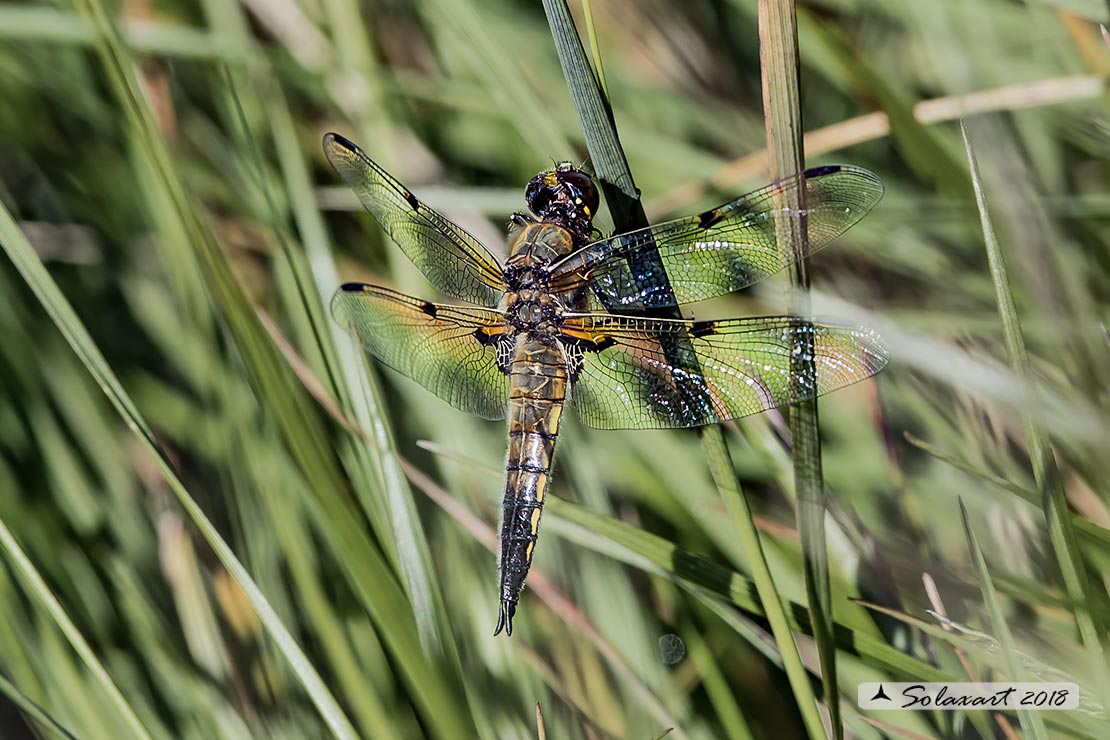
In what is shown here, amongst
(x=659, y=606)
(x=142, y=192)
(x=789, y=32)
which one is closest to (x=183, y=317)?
(x=142, y=192)

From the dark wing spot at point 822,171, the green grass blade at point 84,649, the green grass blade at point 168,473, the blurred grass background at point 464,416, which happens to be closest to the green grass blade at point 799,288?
the dark wing spot at point 822,171

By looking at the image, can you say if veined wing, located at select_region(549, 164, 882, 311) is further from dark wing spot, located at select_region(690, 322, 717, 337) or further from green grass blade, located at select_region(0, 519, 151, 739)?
green grass blade, located at select_region(0, 519, 151, 739)

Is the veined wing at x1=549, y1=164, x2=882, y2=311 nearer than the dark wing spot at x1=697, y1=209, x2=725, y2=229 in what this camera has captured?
Yes

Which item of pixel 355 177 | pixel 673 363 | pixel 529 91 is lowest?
pixel 673 363

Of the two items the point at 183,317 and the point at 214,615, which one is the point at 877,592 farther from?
the point at 183,317

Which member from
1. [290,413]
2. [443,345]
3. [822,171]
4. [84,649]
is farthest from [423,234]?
[84,649]

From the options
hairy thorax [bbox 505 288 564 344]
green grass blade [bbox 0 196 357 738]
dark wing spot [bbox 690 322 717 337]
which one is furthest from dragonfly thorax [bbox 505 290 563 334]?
green grass blade [bbox 0 196 357 738]
